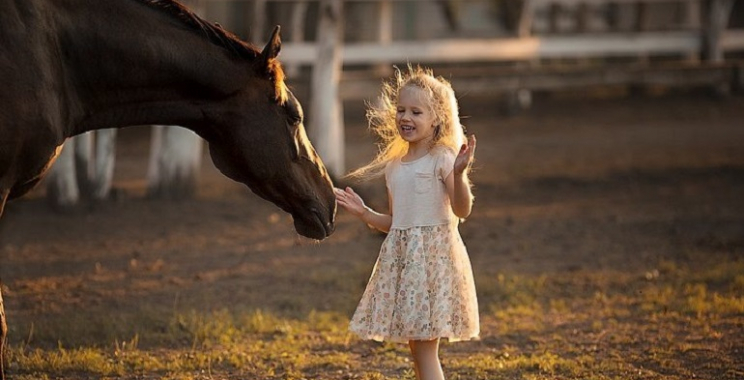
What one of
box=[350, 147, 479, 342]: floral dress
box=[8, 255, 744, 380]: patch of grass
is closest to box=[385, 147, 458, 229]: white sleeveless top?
box=[350, 147, 479, 342]: floral dress

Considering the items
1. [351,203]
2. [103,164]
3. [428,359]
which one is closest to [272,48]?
[351,203]

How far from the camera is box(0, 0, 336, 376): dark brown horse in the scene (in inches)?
179

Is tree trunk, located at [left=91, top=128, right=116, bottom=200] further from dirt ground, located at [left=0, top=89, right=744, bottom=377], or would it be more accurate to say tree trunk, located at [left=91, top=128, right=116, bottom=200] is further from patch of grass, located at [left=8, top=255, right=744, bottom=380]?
patch of grass, located at [left=8, top=255, right=744, bottom=380]

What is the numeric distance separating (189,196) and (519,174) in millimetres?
3529

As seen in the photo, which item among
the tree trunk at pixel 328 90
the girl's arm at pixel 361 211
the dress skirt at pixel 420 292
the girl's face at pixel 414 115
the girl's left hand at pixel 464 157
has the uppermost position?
the tree trunk at pixel 328 90

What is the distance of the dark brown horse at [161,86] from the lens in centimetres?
454

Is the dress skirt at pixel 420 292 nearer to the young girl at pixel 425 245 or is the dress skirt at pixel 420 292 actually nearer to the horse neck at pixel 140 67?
the young girl at pixel 425 245

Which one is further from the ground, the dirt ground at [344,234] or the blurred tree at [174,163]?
the blurred tree at [174,163]

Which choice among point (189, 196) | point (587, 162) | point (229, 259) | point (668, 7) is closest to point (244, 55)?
Result: point (229, 259)

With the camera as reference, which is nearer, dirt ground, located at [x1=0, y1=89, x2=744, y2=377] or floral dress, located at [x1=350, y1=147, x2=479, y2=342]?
floral dress, located at [x1=350, y1=147, x2=479, y2=342]

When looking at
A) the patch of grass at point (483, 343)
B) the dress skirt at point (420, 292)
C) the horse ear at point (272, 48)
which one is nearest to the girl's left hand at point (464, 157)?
the dress skirt at point (420, 292)

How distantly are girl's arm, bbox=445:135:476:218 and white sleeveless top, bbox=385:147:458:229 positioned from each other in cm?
5

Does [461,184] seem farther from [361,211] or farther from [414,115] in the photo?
[361,211]

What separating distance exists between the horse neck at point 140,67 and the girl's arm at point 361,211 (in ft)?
2.35
